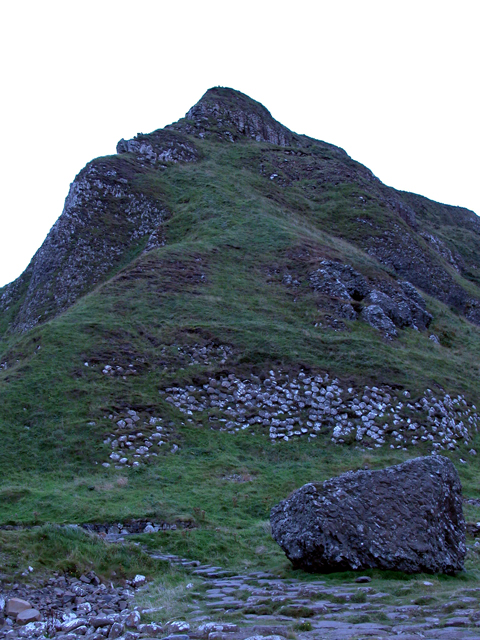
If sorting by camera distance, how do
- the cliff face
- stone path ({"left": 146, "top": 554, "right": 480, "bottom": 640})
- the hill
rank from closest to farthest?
stone path ({"left": 146, "top": 554, "right": 480, "bottom": 640}), the hill, the cliff face

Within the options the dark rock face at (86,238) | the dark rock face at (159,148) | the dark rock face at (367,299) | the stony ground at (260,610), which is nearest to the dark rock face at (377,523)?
the stony ground at (260,610)

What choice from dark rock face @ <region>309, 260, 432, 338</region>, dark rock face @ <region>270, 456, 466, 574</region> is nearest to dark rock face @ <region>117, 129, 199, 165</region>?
dark rock face @ <region>309, 260, 432, 338</region>

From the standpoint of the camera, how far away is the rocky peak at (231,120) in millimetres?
67375

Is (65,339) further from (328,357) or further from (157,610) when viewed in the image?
(157,610)

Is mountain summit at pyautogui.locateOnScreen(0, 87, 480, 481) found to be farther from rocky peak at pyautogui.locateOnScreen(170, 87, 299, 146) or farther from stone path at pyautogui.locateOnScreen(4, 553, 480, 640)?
stone path at pyautogui.locateOnScreen(4, 553, 480, 640)

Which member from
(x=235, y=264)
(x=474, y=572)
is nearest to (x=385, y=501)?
(x=474, y=572)

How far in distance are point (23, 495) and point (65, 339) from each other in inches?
407

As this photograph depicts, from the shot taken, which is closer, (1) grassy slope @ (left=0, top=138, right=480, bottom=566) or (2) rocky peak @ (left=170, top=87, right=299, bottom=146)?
(1) grassy slope @ (left=0, top=138, right=480, bottom=566)

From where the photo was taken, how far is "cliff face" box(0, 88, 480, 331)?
4181cm

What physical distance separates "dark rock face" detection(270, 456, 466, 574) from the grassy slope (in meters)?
1.68

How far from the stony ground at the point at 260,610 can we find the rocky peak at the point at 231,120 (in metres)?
61.9

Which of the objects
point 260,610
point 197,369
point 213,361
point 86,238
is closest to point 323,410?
point 213,361

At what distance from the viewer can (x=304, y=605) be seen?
7.42 metres

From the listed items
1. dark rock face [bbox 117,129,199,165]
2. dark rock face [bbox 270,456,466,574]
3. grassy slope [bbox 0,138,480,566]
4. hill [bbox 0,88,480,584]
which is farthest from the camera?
dark rock face [bbox 117,129,199,165]
